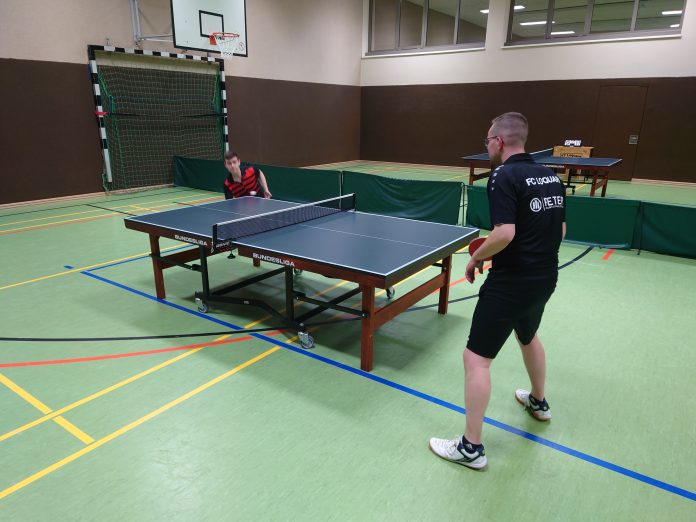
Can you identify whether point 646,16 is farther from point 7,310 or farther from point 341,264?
point 7,310

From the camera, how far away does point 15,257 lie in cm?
696

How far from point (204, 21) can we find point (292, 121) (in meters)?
5.28

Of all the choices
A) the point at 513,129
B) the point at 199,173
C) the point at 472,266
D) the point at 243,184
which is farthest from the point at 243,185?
the point at 199,173

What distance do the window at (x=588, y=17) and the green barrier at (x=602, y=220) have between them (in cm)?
961

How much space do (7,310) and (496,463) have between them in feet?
16.7

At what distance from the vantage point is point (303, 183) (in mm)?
10500

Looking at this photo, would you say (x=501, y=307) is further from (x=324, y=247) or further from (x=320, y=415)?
(x=324, y=247)

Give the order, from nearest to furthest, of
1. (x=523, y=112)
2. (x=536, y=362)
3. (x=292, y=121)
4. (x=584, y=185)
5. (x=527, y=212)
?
(x=527, y=212)
(x=536, y=362)
(x=584, y=185)
(x=523, y=112)
(x=292, y=121)

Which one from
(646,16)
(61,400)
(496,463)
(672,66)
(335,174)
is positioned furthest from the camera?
(646,16)

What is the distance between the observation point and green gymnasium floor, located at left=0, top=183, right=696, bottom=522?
2.64 meters

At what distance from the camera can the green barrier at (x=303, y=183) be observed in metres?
10.1

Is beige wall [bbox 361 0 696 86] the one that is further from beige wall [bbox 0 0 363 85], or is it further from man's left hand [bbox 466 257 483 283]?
man's left hand [bbox 466 257 483 283]

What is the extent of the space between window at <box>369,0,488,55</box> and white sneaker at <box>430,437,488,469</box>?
17.9m

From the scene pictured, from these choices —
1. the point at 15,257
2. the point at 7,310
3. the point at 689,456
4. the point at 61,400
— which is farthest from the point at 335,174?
the point at 689,456
